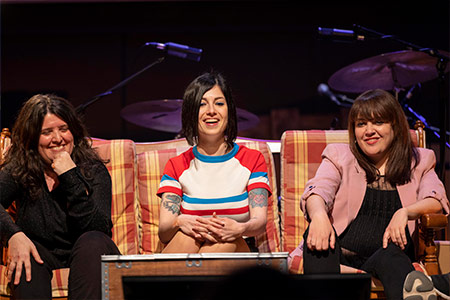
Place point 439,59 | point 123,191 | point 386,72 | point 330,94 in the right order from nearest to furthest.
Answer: point 123,191, point 439,59, point 386,72, point 330,94

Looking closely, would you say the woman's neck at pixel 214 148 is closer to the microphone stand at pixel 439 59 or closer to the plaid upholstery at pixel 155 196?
the plaid upholstery at pixel 155 196

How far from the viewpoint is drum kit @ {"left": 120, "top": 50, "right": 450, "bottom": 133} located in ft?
→ 11.7

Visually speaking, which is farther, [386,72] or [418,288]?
[386,72]

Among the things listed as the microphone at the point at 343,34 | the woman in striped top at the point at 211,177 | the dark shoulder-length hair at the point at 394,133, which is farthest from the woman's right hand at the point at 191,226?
the microphone at the point at 343,34

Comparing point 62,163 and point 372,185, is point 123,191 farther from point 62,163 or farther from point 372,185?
point 372,185

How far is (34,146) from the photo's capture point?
250 cm

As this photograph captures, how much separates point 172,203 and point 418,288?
1.00 m

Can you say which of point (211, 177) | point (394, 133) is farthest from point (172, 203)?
point (394, 133)

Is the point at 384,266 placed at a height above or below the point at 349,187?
below

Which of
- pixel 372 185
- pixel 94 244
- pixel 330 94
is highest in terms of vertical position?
pixel 330 94

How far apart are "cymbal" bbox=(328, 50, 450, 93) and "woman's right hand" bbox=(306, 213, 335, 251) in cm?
171

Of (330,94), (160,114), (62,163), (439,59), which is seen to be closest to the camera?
(62,163)

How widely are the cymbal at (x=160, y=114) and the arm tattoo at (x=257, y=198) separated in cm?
134

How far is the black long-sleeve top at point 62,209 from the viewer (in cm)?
231
